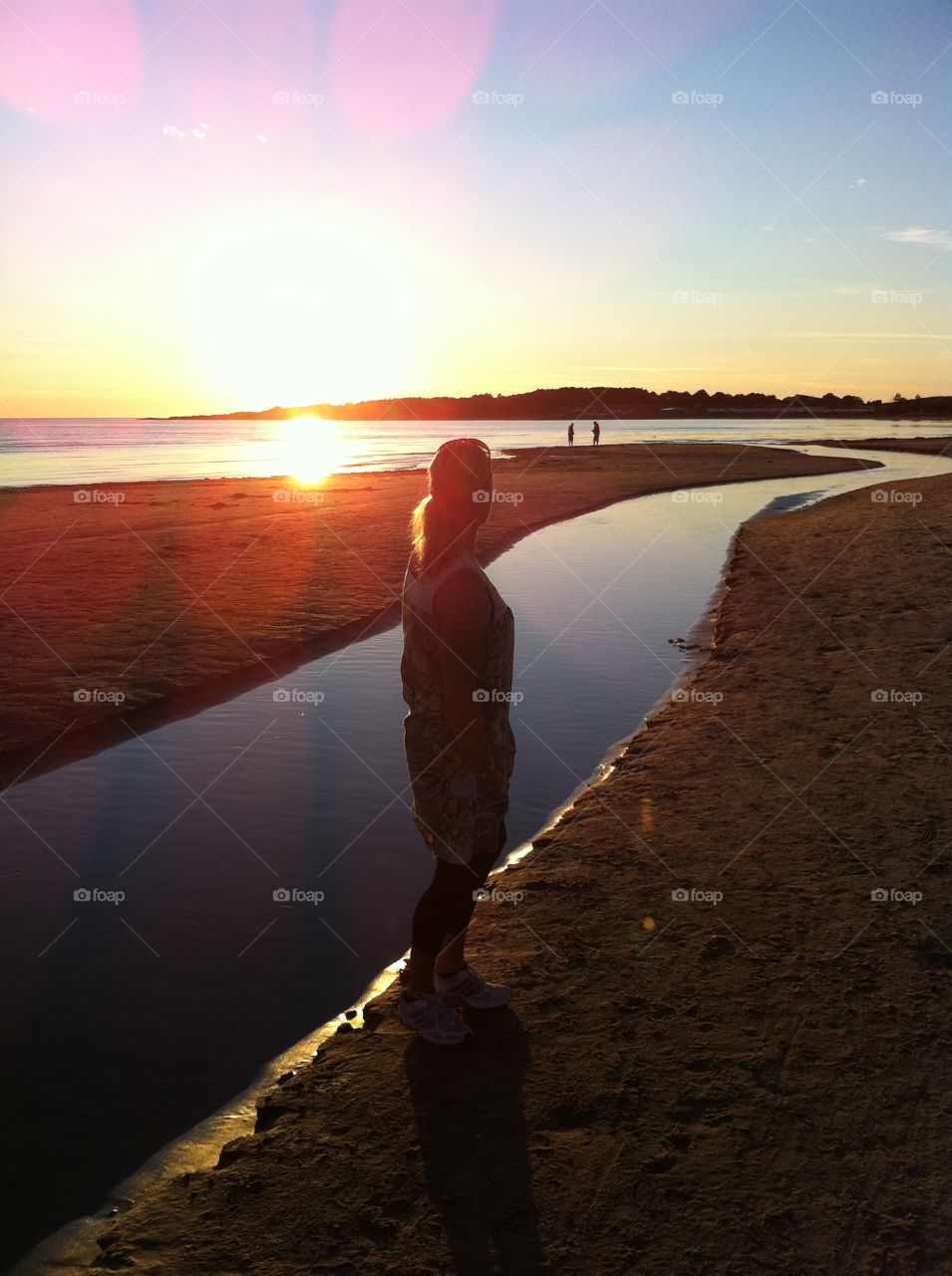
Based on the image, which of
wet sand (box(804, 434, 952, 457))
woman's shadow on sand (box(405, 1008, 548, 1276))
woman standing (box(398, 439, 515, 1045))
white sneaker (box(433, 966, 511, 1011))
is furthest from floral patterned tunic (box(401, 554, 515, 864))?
wet sand (box(804, 434, 952, 457))

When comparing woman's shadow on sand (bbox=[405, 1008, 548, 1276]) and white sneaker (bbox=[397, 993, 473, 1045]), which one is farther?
white sneaker (bbox=[397, 993, 473, 1045])

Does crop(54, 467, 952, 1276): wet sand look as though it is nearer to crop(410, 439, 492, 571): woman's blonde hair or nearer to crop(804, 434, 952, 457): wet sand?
crop(410, 439, 492, 571): woman's blonde hair

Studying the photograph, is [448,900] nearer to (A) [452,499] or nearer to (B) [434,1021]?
(B) [434,1021]

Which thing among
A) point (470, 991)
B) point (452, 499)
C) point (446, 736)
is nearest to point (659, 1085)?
point (470, 991)

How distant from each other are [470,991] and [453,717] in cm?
123

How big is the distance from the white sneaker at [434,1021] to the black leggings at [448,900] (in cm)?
20

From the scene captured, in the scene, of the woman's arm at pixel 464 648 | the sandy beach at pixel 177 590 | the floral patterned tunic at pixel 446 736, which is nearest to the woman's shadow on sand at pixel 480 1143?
the floral patterned tunic at pixel 446 736

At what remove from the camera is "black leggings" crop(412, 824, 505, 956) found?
11.9 feet

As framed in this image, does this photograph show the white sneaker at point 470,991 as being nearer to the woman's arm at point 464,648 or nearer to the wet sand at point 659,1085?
the wet sand at point 659,1085

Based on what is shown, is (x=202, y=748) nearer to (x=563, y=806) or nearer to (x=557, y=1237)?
(x=563, y=806)

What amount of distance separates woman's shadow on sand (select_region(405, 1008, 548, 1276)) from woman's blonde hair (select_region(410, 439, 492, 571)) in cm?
184

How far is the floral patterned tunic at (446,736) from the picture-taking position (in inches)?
136

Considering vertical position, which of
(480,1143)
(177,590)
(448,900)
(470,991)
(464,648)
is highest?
(464,648)

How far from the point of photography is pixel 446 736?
3.55m
